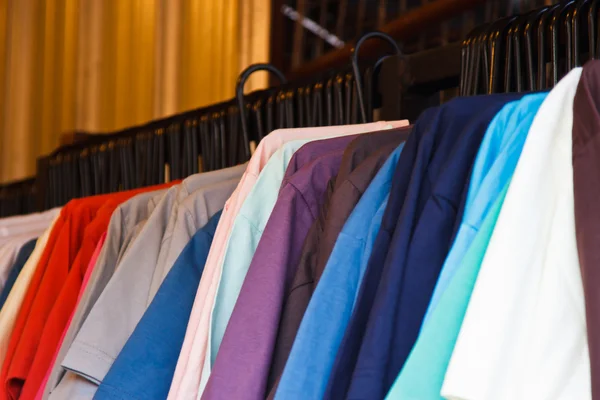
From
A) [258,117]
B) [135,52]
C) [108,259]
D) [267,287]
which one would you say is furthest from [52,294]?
[135,52]

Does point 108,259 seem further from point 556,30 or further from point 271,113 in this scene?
point 556,30

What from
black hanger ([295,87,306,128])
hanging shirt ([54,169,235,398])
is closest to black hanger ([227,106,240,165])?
black hanger ([295,87,306,128])

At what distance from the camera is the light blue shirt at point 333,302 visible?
73cm

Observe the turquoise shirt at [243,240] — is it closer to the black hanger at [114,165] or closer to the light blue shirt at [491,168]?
the light blue shirt at [491,168]

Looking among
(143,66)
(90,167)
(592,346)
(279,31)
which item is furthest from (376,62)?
(143,66)

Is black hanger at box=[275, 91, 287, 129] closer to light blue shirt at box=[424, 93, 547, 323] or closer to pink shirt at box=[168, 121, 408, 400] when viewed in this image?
pink shirt at box=[168, 121, 408, 400]

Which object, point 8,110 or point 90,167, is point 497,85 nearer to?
point 90,167

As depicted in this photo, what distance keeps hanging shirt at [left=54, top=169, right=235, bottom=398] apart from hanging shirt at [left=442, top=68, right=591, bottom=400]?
1.61ft

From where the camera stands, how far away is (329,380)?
709 mm

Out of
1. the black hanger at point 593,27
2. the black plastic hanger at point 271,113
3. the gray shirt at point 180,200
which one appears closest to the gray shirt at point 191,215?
the gray shirt at point 180,200

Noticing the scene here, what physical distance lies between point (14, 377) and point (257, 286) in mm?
453

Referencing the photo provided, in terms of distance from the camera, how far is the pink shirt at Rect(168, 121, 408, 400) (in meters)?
0.88

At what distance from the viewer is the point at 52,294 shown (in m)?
1.20

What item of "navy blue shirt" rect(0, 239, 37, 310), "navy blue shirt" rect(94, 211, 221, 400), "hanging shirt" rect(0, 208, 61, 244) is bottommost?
"navy blue shirt" rect(94, 211, 221, 400)
